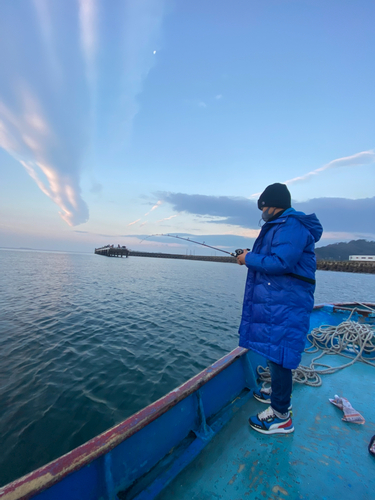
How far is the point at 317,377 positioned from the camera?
382 centimetres

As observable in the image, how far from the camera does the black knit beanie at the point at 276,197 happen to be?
2.69 metres

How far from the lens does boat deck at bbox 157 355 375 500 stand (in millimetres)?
2037

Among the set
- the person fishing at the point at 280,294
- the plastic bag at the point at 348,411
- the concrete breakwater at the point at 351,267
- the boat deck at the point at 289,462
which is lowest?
the concrete breakwater at the point at 351,267

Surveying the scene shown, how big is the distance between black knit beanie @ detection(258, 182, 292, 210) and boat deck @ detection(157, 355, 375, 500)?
2.80m

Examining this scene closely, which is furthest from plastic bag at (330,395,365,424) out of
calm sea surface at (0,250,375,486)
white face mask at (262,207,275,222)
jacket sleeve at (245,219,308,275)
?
calm sea surface at (0,250,375,486)

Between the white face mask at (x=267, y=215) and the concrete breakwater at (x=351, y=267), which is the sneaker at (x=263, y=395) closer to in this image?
the white face mask at (x=267, y=215)

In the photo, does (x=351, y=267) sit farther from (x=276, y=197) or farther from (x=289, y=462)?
(x=289, y=462)

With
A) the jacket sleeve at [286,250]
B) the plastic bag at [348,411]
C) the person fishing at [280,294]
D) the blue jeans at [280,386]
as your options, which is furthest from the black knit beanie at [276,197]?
the plastic bag at [348,411]

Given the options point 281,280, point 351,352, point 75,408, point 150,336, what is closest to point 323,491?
point 281,280

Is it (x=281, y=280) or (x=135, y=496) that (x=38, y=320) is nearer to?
(x=135, y=496)

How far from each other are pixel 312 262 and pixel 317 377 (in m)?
2.60

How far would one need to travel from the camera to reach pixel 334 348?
16.5 feet

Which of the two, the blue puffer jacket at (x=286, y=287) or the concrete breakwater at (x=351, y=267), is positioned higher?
the blue puffer jacket at (x=286, y=287)

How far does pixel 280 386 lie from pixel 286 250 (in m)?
1.64
